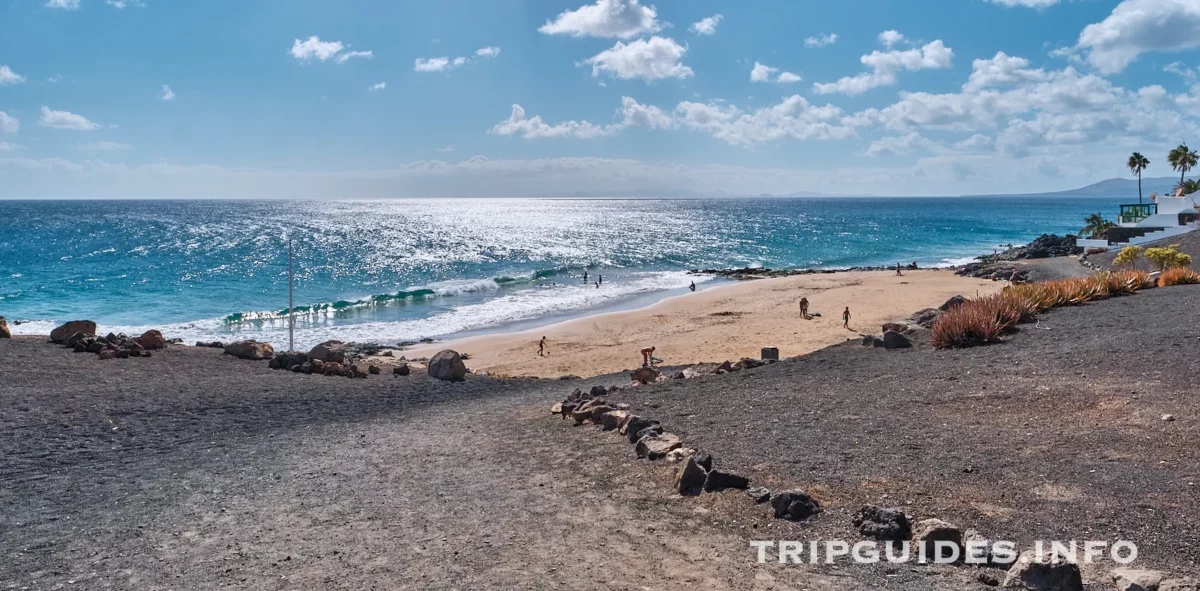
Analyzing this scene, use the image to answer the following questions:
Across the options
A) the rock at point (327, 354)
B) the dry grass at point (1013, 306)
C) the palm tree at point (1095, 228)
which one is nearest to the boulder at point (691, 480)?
the dry grass at point (1013, 306)

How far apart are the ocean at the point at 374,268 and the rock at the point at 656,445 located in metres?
23.4

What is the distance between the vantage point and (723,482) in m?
7.16

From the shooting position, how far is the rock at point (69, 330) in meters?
17.8

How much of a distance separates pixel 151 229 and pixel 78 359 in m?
96.2

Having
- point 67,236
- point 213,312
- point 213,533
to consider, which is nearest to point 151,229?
point 67,236

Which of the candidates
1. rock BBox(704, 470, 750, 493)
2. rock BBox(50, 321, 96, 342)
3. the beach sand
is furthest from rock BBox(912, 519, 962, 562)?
rock BBox(50, 321, 96, 342)

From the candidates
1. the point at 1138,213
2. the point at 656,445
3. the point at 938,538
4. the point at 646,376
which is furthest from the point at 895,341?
the point at 1138,213

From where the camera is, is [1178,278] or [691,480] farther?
[1178,278]

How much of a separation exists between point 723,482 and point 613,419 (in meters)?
2.97

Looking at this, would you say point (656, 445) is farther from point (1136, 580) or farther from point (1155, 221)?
point (1155, 221)

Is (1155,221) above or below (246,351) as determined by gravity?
above

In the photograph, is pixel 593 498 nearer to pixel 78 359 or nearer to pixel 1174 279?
pixel 78 359

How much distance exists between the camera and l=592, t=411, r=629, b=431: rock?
9836 mm

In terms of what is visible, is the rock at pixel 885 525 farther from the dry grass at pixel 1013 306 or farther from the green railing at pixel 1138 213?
the green railing at pixel 1138 213
